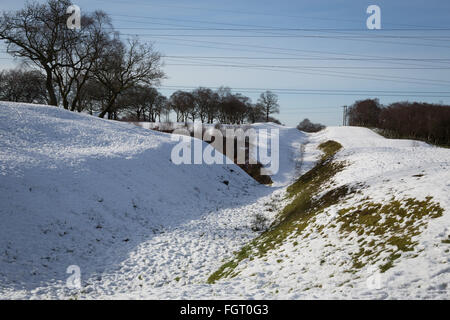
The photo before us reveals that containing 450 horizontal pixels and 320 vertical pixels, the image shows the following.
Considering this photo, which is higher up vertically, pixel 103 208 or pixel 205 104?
pixel 205 104

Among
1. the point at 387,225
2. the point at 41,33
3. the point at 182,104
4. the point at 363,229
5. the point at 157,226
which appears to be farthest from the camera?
the point at 182,104

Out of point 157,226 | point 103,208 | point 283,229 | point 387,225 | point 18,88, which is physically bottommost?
point 157,226

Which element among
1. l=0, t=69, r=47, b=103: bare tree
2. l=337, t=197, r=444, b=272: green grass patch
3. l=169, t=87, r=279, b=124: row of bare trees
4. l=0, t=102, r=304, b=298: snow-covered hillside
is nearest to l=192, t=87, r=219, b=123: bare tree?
l=169, t=87, r=279, b=124: row of bare trees

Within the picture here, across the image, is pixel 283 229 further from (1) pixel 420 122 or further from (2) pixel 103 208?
(1) pixel 420 122

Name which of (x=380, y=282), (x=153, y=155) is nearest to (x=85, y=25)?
(x=153, y=155)

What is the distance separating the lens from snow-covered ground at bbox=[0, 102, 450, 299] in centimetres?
659

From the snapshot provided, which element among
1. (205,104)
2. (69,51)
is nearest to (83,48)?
(69,51)

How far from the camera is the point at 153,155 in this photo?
2117 cm

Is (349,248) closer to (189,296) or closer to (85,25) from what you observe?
(189,296)

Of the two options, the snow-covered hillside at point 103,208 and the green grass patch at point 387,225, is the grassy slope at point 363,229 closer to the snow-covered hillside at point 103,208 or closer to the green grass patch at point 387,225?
the green grass patch at point 387,225

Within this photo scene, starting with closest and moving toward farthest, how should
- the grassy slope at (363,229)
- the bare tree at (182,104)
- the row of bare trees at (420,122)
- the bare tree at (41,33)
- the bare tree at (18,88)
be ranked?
the grassy slope at (363,229) → the bare tree at (41,33) → the row of bare trees at (420,122) → the bare tree at (18,88) → the bare tree at (182,104)

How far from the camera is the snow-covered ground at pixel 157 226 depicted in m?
6.59

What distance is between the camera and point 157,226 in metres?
14.0

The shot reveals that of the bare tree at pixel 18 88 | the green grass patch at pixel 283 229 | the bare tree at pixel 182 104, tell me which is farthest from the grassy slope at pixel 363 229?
the bare tree at pixel 182 104
